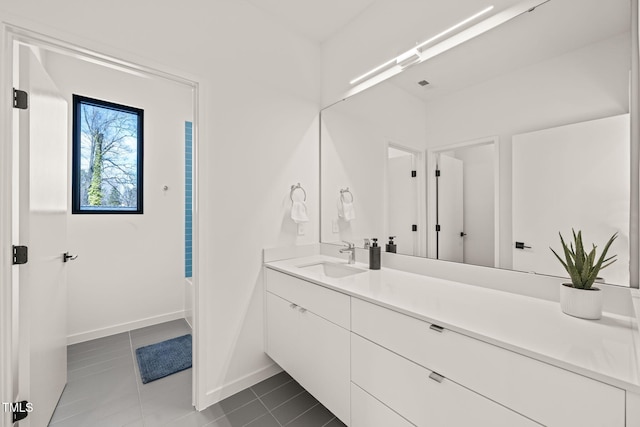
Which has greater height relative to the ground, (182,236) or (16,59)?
(16,59)

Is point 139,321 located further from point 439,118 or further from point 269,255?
point 439,118

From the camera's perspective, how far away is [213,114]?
172 centimetres

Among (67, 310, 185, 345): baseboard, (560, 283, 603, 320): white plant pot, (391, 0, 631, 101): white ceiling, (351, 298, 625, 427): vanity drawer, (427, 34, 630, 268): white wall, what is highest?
(391, 0, 631, 101): white ceiling

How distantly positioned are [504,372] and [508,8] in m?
1.49

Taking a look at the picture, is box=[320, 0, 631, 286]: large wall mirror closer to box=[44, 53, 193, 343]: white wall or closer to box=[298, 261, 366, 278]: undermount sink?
box=[298, 261, 366, 278]: undermount sink

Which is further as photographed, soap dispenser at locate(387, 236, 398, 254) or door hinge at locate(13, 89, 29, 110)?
soap dispenser at locate(387, 236, 398, 254)

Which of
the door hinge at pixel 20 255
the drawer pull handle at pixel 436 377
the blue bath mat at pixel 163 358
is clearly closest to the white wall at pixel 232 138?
the blue bath mat at pixel 163 358

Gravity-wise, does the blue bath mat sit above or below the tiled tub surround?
below

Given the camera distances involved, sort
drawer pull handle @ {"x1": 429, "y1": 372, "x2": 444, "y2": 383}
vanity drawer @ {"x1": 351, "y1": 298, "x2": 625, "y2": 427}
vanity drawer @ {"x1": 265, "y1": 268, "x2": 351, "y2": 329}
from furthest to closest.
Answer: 1. vanity drawer @ {"x1": 265, "y1": 268, "x2": 351, "y2": 329}
2. drawer pull handle @ {"x1": 429, "y1": 372, "x2": 444, "y2": 383}
3. vanity drawer @ {"x1": 351, "y1": 298, "x2": 625, "y2": 427}

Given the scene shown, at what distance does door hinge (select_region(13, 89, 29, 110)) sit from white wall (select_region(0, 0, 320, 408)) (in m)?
0.41

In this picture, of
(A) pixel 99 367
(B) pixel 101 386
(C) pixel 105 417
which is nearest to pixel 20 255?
(C) pixel 105 417

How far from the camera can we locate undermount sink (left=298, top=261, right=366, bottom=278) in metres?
1.84

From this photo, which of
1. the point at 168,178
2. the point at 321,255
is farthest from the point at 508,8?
the point at 168,178

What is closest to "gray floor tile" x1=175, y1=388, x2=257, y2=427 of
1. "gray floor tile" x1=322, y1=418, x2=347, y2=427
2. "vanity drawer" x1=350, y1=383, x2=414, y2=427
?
"gray floor tile" x1=322, y1=418, x2=347, y2=427
